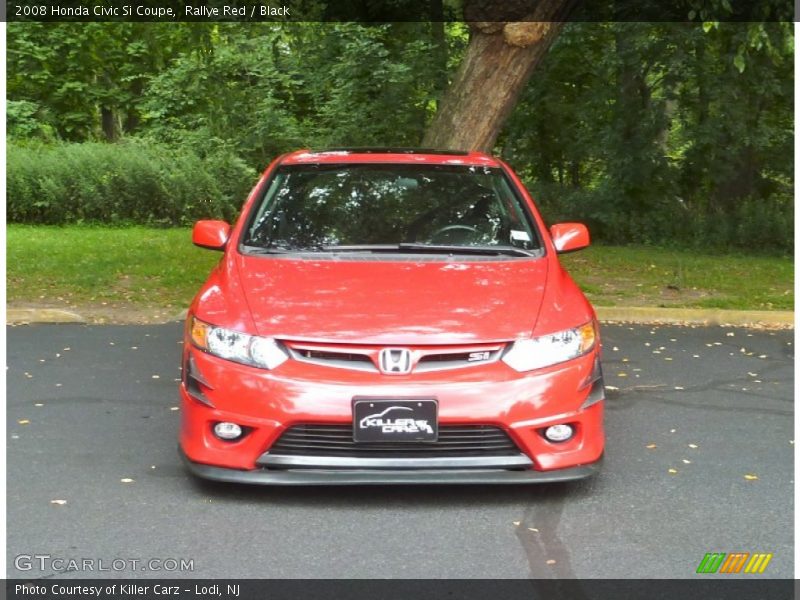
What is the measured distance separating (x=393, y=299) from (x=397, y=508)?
949 mm

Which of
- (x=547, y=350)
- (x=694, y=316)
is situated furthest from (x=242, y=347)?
(x=694, y=316)

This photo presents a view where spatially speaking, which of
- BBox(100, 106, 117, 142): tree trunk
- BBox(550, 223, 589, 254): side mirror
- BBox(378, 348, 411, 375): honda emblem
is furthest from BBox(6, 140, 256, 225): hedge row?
BBox(378, 348, 411, 375): honda emblem

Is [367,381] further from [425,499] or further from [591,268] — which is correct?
[591,268]

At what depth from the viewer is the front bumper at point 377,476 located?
4.67 m

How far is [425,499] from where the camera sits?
497 centimetres

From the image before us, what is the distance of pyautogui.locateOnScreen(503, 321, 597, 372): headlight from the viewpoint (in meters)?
4.79

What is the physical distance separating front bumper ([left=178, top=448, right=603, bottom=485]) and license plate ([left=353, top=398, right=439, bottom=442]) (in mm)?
160

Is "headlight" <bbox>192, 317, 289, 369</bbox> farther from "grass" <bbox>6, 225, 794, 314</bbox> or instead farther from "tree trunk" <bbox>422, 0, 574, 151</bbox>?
"tree trunk" <bbox>422, 0, 574, 151</bbox>

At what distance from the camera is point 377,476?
4.69 meters

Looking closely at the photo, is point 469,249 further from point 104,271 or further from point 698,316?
point 104,271

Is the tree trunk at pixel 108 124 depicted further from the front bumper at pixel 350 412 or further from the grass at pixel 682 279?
the front bumper at pixel 350 412

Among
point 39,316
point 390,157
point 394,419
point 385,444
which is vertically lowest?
point 39,316

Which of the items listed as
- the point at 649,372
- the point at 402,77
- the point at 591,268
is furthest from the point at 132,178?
the point at 649,372

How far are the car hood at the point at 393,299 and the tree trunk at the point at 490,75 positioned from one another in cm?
578
